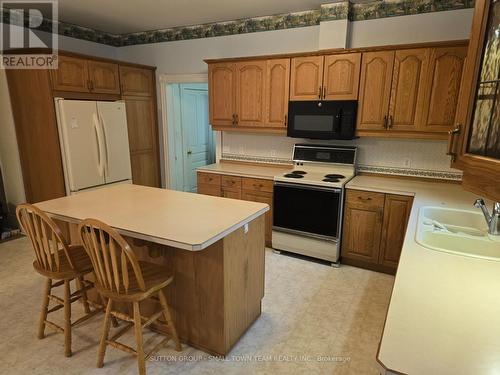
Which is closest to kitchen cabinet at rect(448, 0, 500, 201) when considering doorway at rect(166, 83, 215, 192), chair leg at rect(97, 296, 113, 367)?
chair leg at rect(97, 296, 113, 367)

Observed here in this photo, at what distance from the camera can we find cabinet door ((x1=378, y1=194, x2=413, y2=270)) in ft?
9.53

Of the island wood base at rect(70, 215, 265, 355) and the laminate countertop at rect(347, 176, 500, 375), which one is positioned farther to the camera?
the island wood base at rect(70, 215, 265, 355)

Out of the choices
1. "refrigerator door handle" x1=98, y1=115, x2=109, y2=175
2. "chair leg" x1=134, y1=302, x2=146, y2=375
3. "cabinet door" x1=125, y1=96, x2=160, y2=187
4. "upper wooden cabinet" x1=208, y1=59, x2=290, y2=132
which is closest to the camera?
"chair leg" x1=134, y1=302, x2=146, y2=375

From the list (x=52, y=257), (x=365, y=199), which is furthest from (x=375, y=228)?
(x=52, y=257)

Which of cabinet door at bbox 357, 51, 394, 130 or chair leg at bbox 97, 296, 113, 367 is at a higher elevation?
cabinet door at bbox 357, 51, 394, 130

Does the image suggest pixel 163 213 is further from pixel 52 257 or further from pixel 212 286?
pixel 52 257

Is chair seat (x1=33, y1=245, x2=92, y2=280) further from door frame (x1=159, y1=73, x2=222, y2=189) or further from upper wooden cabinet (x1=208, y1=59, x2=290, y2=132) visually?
door frame (x1=159, y1=73, x2=222, y2=189)

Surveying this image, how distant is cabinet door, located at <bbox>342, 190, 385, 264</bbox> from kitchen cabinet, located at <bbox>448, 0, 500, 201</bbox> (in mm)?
1979

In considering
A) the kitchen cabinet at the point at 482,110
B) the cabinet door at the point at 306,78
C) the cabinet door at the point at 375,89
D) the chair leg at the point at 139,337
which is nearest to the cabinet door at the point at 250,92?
the cabinet door at the point at 306,78

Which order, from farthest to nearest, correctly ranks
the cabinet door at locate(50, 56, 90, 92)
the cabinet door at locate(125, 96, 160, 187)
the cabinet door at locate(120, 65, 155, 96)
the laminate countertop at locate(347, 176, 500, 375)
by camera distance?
the cabinet door at locate(125, 96, 160, 187) → the cabinet door at locate(120, 65, 155, 96) → the cabinet door at locate(50, 56, 90, 92) → the laminate countertop at locate(347, 176, 500, 375)

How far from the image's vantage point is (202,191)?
4.02 metres

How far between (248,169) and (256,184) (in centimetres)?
36

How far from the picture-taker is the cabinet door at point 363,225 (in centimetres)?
304

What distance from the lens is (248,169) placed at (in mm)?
3922
